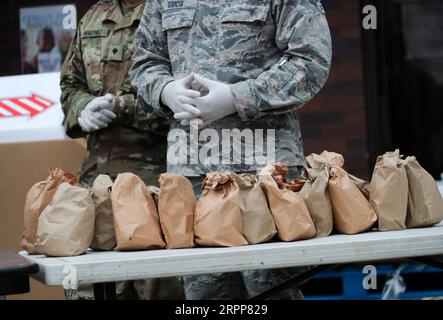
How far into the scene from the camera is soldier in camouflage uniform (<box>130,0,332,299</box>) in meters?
3.28

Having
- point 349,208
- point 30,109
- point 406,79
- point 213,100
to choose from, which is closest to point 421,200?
point 349,208

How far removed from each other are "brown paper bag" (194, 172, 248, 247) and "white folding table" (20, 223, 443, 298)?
3.8 inches

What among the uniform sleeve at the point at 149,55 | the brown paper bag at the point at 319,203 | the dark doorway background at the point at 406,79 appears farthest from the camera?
the dark doorway background at the point at 406,79

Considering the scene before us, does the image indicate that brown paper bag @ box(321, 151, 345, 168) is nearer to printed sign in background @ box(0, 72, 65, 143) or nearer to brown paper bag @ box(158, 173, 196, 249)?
brown paper bag @ box(158, 173, 196, 249)

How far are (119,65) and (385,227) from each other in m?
1.44

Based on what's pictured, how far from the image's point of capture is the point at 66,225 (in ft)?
9.73

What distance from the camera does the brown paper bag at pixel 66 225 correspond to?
9.71 ft

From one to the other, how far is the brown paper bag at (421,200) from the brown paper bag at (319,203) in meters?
0.25

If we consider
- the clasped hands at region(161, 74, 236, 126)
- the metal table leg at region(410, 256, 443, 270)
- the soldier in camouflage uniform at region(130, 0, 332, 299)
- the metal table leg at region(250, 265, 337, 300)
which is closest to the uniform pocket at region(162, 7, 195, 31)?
the soldier in camouflage uniform at region(130, 0, 332, 299)

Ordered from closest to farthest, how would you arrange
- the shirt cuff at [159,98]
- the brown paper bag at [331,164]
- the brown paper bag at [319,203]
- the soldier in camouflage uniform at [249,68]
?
the brown paper bag at [319,203] < the brown paper bag at [331,164] < the soldier in camouflage uniform at [249,68] < the shirt cuff at [159,98]

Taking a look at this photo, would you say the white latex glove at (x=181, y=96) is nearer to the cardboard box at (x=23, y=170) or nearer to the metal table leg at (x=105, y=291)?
the metal table leg at (x=105, y=291)

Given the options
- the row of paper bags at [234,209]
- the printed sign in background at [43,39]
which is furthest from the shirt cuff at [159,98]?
the printed sign in background at [43,39]

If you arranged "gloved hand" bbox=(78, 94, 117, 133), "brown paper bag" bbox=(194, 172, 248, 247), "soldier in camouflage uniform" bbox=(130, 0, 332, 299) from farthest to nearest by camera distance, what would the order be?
"gloved hand" bbox=(78, 94, 117, 133)
"soldier in camouflage uniform" bbox=(130, 0, 332, 299)
"brown paper bag" bbox=(194, 172, 248, 247)

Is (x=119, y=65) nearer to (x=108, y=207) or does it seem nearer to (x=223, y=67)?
(x=223, y=67)
